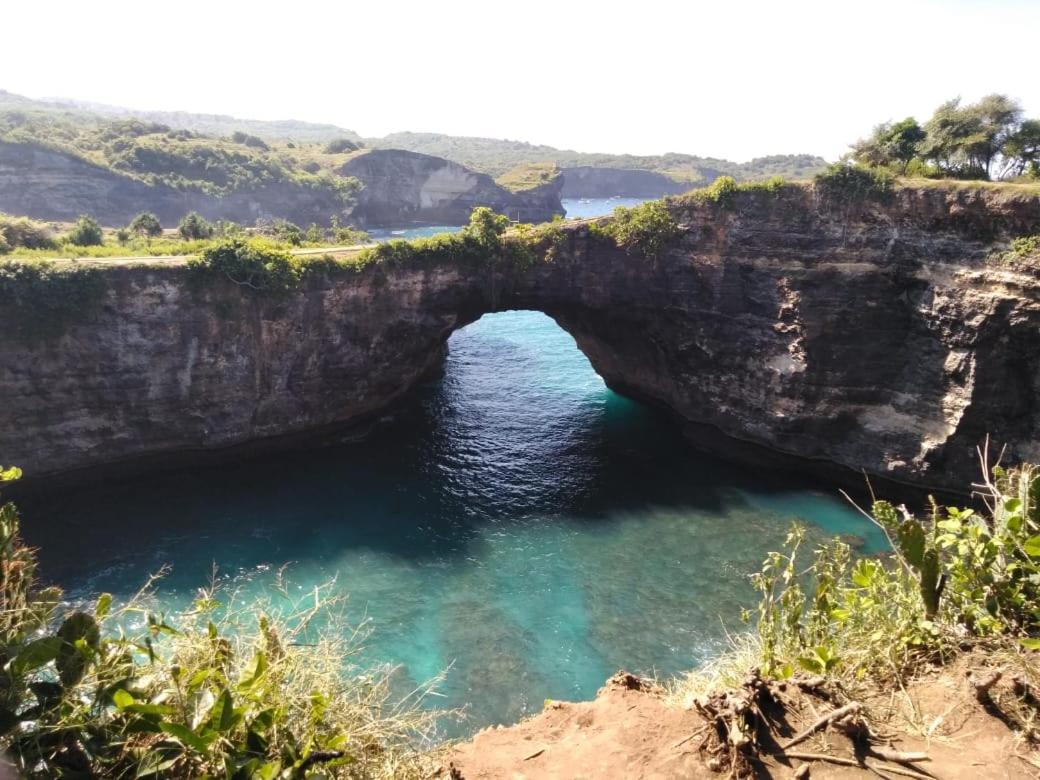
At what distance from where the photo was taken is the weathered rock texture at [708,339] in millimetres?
27875

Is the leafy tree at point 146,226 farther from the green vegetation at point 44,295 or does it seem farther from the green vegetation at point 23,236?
the green vegetation at point 44,295

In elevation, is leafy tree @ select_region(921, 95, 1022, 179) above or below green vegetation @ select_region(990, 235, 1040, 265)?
above

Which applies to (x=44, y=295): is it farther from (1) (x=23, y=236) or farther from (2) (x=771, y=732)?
(2) (x=771, y=732)

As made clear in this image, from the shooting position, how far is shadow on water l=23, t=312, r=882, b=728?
818 inches

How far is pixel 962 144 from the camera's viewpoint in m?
29.1

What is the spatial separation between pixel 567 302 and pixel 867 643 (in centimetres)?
3126

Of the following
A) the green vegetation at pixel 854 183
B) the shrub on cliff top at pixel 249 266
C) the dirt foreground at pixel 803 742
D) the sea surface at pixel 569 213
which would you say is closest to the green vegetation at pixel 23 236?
the shrub on cliff top at pixel 249 266

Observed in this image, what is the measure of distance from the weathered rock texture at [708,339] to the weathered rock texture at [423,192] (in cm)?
9173

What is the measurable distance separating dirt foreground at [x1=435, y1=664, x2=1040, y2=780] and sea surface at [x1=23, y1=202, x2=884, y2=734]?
26.3ft

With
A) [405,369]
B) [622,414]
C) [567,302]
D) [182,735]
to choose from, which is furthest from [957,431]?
[182,735]

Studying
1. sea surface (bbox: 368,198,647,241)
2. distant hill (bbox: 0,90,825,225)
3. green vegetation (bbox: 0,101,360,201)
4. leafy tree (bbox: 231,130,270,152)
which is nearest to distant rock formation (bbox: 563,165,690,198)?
sea surface (bbox: 368,198,647,241)

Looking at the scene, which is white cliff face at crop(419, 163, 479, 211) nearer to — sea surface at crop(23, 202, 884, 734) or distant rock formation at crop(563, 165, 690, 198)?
distant rock formation at crop(563, 165, 690, 198)

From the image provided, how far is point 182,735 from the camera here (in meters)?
5.62

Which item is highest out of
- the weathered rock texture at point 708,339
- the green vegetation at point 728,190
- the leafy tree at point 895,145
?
the leafy tree at point 895,145
